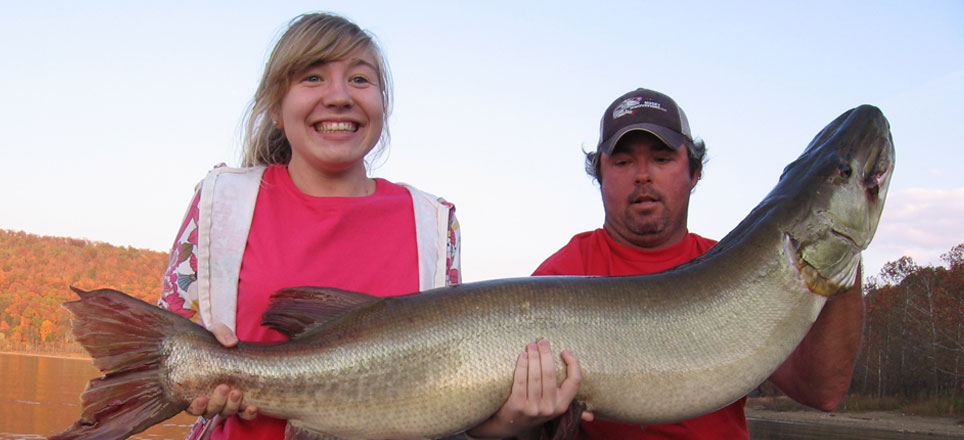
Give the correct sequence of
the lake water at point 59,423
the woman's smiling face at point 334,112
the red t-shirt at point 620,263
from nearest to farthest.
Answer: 1. the woman's smiling face at point 334,112
2. the red t-shirt at point 620,263
3. the lake water at point 59,423

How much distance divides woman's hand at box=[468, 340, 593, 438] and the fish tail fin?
49.5 inches

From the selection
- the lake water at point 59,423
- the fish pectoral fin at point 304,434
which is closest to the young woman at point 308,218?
the fish pectoral fin at point 304,434

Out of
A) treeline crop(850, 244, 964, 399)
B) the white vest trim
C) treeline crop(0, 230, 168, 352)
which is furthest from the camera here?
treeline crop(0, 230, 168, 352)

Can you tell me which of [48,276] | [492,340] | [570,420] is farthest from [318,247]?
[48,276]

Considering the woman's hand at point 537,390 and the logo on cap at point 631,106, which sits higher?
Result: the logo on cap at point 631,106

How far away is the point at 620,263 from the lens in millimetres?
4062

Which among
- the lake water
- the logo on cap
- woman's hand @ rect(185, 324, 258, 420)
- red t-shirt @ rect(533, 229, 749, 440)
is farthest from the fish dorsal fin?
the lake water

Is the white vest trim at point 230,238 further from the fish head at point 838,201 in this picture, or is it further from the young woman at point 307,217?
the fish head at point 838,201

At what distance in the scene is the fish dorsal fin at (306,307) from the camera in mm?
2979

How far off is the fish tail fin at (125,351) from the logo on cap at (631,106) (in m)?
2.64

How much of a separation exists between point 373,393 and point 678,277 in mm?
1347

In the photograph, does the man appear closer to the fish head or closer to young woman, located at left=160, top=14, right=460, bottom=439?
the fish head

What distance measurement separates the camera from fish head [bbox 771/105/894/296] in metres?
3.07

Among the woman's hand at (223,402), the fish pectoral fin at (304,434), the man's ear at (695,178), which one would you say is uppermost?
the man's ear at (695,178)
